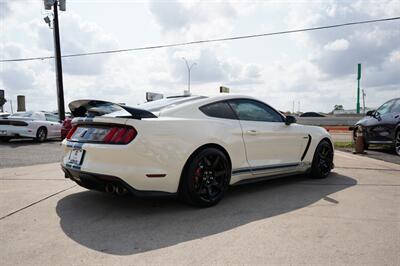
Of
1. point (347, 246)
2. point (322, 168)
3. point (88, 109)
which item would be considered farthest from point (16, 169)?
point (347, 246)

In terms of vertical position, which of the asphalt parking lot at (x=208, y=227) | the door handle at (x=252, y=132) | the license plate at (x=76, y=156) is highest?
the door handle at (x=252, y=132)

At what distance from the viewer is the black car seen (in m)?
9.16

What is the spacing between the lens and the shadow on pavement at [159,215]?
3.17m

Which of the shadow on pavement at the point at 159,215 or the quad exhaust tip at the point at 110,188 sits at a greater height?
the quad exhaust tip at the point at 110,188

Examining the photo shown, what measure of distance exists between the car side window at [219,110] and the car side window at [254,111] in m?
0.11

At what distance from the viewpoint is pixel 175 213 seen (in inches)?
156

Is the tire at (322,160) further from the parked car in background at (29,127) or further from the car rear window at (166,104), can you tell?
the parked car in background at (29,127)

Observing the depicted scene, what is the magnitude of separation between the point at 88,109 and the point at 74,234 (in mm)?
1639

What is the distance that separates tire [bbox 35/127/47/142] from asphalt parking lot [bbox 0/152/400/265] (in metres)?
8.67

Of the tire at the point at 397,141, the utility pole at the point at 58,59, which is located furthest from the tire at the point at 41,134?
the tire at the point at 397,141

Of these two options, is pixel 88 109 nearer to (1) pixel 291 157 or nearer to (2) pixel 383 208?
(1) pixel 291 157

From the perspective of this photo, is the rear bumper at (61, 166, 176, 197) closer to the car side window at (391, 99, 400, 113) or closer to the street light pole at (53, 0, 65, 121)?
the car side window at (391, 99, 400, 113)

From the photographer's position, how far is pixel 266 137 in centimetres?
500

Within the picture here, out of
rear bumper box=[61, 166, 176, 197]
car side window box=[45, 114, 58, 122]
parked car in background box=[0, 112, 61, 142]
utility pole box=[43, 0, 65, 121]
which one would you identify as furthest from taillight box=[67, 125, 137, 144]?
utility pole box=[43, 0, 65, 121]
